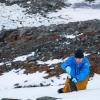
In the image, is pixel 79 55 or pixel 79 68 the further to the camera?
pixel 79 68

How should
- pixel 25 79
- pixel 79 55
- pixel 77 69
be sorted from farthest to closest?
pixel 25 79 → pixel 77 69 → pixel 79 55

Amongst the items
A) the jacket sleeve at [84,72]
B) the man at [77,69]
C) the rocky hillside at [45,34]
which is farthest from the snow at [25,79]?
the jacket sleeve at [84,72]

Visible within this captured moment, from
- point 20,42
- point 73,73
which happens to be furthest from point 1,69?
point 73,73

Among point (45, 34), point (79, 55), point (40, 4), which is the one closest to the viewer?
point (79, 55)

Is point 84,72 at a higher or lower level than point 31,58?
higher

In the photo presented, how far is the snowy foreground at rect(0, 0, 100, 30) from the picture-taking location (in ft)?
115

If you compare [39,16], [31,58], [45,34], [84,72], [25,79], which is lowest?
[39,16]

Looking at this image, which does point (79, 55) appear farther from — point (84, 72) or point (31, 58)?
point (31, 58)

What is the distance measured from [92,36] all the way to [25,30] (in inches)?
252

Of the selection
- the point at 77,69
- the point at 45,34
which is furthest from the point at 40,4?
the point at 77,69

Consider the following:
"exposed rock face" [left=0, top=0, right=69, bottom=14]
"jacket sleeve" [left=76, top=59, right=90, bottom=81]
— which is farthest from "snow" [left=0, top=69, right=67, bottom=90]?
"exposed rock face" [left=0, top=0, right=69, bottom=14]

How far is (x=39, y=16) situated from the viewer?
3706cm

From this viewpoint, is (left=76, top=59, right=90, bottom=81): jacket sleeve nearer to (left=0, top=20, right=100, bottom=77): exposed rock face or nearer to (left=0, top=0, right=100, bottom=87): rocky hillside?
(left=0, top=0, right=100, bottom=87): rocky hillside

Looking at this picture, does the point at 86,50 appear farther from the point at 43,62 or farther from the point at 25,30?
the point at 25,30
